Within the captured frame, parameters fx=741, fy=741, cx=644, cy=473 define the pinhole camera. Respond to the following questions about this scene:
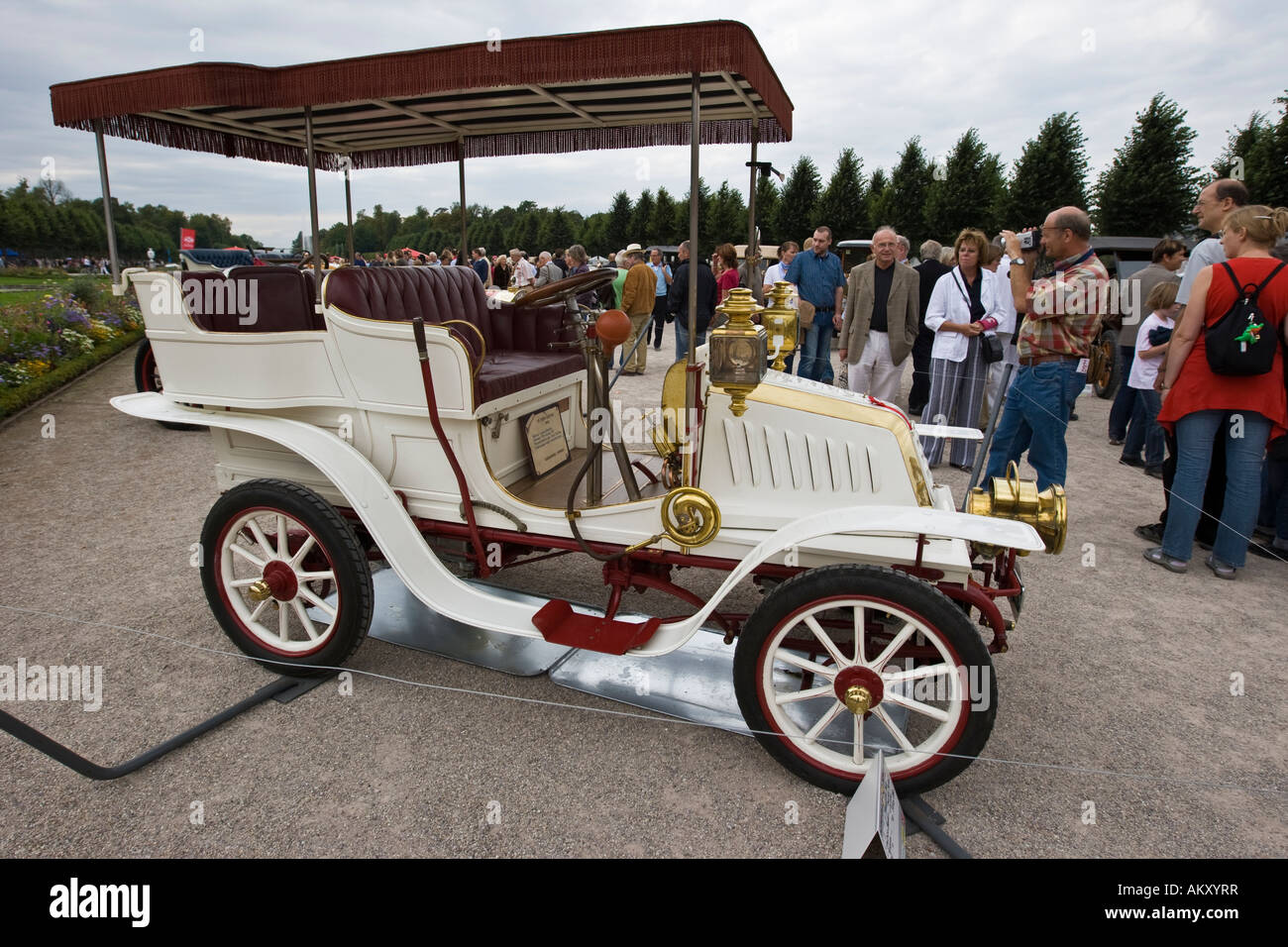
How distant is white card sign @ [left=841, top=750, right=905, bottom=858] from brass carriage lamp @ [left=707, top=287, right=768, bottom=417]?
115 cm

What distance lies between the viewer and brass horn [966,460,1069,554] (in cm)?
251

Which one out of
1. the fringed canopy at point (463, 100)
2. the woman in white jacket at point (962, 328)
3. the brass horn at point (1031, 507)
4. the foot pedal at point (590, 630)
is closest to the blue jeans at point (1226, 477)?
the woman in white jacket at point (962, 328)

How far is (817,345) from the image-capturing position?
789cm

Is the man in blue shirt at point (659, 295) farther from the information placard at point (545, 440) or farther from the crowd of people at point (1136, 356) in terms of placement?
the information placard at point (545, 440)

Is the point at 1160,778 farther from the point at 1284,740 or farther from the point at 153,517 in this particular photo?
the point at 153,517

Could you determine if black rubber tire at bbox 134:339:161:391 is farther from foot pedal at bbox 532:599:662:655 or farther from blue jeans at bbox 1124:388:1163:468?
blue jeans at bbox 1124:388:1163:468

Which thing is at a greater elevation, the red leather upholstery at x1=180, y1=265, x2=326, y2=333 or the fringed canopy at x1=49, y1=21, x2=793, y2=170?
the fringed canopy at x1=49, y1=21, x2=793, y2=170

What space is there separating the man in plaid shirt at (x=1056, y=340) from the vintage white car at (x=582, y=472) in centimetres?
150

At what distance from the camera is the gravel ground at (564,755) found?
2229 millimetres

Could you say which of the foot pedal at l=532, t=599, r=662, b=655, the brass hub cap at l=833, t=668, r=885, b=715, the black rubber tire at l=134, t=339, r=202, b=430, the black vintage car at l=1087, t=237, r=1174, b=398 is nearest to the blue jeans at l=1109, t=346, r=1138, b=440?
the black vintage car at l=1087, t=237, r=1174, b=398

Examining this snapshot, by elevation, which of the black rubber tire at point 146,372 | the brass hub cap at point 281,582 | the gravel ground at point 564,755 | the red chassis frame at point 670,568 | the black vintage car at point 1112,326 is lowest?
the gravel ground at point 564,755

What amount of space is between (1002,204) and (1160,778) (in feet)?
106

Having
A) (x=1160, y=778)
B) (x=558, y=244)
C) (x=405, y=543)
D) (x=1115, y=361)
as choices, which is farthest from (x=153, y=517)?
(x=558, y=244)

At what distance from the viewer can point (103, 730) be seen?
8.84 feet
